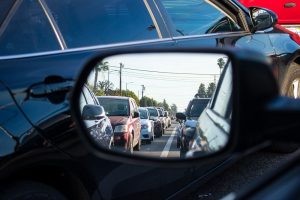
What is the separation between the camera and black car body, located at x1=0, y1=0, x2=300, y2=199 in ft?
7.77

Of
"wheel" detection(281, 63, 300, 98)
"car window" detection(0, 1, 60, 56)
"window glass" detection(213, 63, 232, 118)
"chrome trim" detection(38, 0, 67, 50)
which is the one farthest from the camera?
"wheel" detection(281, 63, 300, 98)

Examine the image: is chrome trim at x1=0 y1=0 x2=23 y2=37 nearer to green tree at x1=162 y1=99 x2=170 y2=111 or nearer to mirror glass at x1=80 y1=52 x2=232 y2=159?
mirror glass at x1=80 y1=52 x2=232 y2=159

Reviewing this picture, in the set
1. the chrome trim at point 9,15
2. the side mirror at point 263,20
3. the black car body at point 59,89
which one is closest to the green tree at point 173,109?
the black car body at point 59,89

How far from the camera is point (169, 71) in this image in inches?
68.9

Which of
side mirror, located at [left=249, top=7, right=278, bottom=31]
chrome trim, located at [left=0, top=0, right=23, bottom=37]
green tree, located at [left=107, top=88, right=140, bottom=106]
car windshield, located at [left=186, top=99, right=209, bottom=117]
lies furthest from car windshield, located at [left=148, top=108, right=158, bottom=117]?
side mirror, located at [left=249, top=7, right=278, bottom=31]

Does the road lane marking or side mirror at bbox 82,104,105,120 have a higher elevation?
side mirror at bbox 82,104,105,120

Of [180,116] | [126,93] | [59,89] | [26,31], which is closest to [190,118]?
[180,116]

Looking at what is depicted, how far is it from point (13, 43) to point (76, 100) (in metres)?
1.22

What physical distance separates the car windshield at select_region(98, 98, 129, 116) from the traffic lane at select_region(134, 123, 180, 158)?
21 centimetres

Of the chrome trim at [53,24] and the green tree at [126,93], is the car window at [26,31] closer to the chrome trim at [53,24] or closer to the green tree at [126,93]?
the chrome trim at [53,24]

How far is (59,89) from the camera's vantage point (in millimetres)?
2443

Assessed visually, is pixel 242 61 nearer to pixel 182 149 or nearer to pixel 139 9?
pixel 182 149

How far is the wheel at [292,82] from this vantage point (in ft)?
15.3

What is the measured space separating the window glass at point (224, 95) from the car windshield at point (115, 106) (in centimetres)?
82
